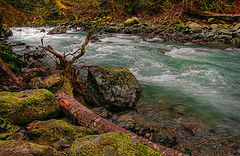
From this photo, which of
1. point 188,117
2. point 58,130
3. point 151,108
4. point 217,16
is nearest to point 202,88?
point 188,117

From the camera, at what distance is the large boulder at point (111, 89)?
384cm

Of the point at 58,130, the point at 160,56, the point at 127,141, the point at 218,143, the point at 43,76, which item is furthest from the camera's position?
the point at 160,56

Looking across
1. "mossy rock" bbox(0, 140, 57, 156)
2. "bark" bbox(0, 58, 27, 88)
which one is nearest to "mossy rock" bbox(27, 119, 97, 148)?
"mossy rock" bbox(0, 140, 57, 156)

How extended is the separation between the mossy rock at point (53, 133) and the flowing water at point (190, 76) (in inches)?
101

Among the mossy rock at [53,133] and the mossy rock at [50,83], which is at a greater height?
the mossy rock at [50,83]

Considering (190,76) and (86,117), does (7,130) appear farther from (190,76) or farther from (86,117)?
(190,76)

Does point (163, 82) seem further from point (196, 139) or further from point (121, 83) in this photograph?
point (196, 139)

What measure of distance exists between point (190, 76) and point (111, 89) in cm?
386

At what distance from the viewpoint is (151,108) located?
4.04 meters

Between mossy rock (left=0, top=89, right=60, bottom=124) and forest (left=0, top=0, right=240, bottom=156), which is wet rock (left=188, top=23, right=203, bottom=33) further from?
mossy rock (left=0, top=89, right=60, bottom=124)

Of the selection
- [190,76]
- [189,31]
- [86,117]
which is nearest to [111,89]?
[86,117]

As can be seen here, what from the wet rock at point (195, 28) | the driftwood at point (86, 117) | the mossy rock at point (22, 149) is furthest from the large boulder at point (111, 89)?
the wet rock at point (195, 28)

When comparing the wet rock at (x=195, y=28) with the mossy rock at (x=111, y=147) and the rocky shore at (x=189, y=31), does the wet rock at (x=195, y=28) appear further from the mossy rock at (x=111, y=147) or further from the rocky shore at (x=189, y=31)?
the mossy rock at (x=111, y=147)

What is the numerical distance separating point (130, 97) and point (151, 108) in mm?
677
